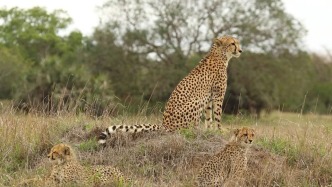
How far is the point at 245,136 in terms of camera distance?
607 cm

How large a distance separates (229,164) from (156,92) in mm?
18493

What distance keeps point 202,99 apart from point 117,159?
60.3 inches

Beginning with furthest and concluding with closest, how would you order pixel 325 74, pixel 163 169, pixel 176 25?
pixel 325 74 < pixel 176 25 < pixel 163 169

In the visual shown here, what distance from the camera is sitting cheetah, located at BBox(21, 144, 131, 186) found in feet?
18.5

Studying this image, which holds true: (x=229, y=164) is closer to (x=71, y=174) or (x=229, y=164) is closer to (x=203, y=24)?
(x=71, y=174)

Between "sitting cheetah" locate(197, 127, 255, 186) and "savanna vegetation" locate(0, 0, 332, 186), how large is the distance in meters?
0.16

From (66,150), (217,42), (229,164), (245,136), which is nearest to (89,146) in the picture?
(66,150)

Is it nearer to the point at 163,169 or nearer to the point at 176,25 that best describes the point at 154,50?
the point at 176,25

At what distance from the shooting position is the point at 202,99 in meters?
7.75

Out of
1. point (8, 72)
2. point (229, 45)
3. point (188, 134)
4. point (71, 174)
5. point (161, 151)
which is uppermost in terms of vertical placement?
point (229, 45)

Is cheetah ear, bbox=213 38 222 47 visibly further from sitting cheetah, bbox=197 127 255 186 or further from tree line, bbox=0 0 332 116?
tree line, bbox=0 0 332 116

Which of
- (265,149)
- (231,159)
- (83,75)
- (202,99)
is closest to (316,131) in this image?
(265,149)

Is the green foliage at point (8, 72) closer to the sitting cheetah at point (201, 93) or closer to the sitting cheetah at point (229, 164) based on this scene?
the sitting cheetah at point (201, 93)

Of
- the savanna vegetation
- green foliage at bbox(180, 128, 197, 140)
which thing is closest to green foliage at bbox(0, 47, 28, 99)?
the savanna vegetation
